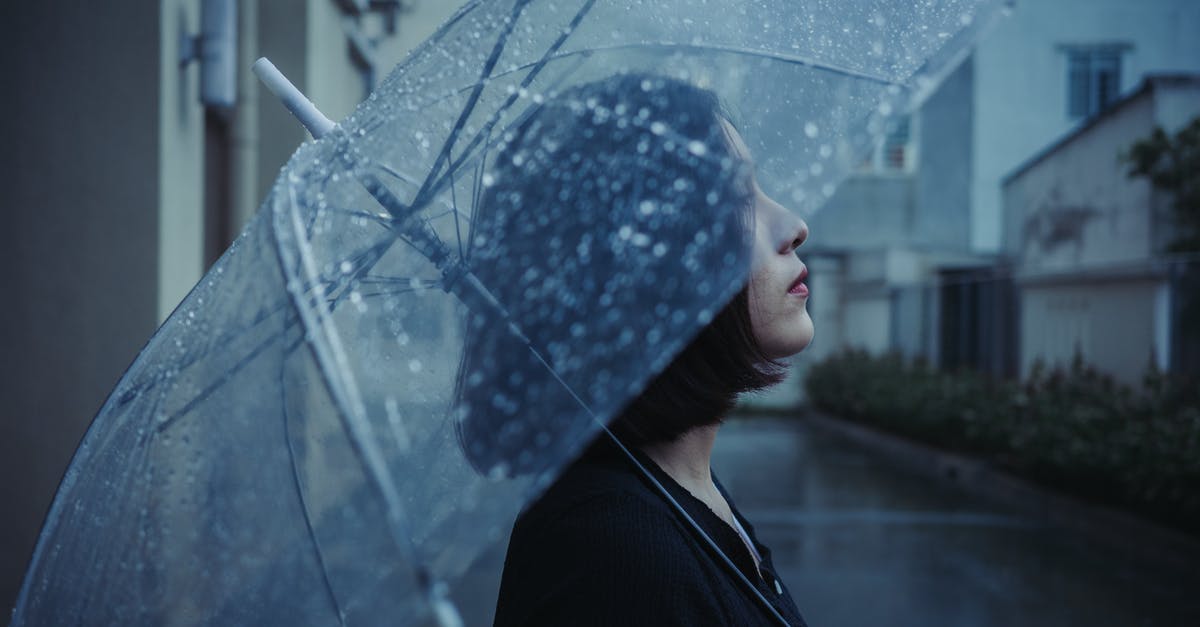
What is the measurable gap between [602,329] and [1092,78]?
21.7m

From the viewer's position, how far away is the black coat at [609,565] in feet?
3.62

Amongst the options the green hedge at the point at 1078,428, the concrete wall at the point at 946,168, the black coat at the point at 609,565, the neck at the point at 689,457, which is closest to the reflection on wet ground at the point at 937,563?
the green hedge at the point at 1078,428

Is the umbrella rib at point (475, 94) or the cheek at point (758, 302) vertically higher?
the umbrella rib at point (475, 94)

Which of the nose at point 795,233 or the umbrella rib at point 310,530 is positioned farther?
the nose at point 795,233

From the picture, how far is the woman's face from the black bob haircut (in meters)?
0.15

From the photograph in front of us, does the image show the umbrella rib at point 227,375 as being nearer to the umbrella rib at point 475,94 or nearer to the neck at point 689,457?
the umbrella rib at point 475,94

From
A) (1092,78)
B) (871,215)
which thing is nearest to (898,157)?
(871,215)

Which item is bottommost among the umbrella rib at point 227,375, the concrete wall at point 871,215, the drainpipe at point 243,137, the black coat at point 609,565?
the black coat at point 609,565

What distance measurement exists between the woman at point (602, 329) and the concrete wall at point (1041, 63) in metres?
20.4

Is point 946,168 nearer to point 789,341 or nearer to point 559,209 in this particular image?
point 789,341

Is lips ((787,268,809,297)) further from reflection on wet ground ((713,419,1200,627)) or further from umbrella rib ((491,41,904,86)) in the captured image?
reflection on wet ground ((713,419,1200,627))

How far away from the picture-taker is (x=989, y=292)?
12.0 metres

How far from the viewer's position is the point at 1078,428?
8188 millimetres

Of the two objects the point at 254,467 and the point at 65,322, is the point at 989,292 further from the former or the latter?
the point at 254,467
